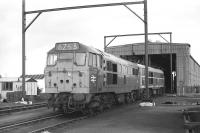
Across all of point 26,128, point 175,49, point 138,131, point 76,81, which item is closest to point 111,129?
point 138,131

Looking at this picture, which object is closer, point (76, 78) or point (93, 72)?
point (76, 78)

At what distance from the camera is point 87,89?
15.8m

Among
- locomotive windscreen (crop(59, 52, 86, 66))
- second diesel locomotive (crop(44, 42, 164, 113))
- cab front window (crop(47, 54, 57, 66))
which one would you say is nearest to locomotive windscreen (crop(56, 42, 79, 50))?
second diesel locomotive (crop(44, 42, 164, 113))

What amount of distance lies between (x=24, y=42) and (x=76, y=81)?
30.4 ft

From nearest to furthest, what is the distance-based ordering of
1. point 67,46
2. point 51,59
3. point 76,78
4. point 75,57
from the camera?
point 76,78 < point 75,57 < point 67,46 < point 51,59

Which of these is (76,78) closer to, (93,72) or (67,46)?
(93,72)

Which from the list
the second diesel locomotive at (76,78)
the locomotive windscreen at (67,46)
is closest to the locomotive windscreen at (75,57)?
the second diesel locomotive at (76,78)

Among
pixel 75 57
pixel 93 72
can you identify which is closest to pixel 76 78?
pixel 93 72

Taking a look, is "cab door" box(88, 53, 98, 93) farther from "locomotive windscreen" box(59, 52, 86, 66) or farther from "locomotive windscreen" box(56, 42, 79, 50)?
"locomotive windscreen" box(56, 42, 79, 50)

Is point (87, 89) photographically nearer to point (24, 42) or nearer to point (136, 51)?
point (24, 42)

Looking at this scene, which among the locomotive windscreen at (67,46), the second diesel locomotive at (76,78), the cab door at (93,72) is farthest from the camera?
the locomotive windscreen at (67,46)

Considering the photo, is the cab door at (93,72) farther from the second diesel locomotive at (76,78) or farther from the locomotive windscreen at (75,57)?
the locomotive windscreen at (75,57)

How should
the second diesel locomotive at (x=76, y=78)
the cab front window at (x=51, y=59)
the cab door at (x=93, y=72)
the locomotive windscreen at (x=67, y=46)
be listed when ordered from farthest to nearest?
1. the cab front window at (x=51, y=59)
2. the locomotive windscreen at (x=67, y=46)
3. the cab door at (x=93, y=72)
4. the second diesel locomotive at (x=76, y=78)

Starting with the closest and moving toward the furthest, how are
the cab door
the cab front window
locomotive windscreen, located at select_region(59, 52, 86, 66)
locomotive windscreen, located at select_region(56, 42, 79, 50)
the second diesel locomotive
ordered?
the second diesel locomotive
the cab door
locomotive windscreen, located at select_region(59, 52, 86, 66)
locomotive windscreen, located at select_region(56, 42, 79, 50)
the cab front window
